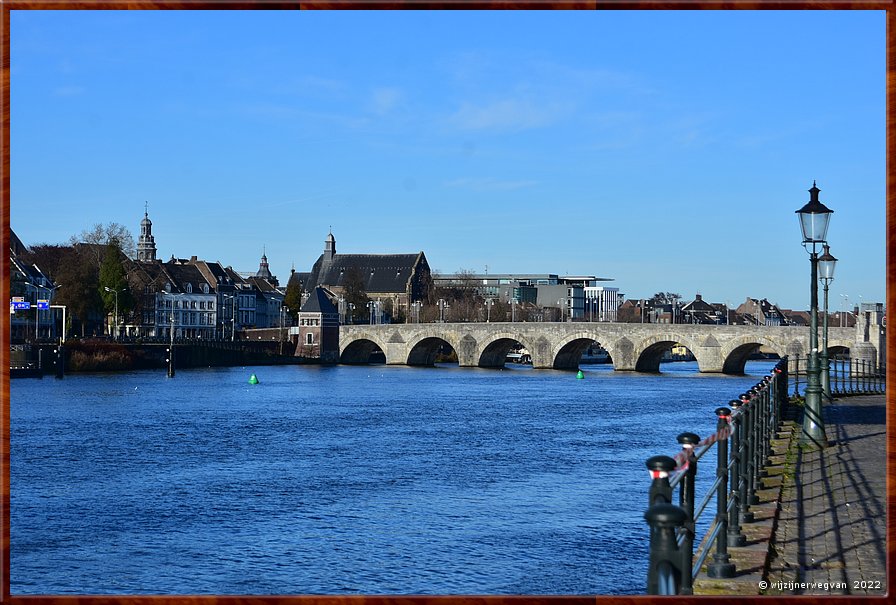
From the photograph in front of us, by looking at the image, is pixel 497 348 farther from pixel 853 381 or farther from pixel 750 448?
pixel 750 448

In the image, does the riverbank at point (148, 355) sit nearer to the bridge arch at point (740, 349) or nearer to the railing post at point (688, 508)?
the bridge arch at point (740, 349)

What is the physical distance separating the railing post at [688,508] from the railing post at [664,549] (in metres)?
0.20

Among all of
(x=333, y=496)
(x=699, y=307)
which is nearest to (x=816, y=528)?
(x=333, y=496)

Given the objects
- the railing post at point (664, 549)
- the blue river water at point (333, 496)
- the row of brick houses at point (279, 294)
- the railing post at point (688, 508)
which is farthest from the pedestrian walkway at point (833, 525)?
the row of brick houses at point (279, 294)

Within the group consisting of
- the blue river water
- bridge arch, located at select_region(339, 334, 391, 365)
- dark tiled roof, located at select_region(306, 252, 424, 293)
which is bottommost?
the blue river water

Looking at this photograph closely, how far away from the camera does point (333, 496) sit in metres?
21.5

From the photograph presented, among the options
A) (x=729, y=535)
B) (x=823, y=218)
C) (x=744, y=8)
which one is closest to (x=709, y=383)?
(x=823, y=218)

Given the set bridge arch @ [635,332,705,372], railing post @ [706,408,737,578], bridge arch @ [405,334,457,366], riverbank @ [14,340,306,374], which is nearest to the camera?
railing post @ [706,408,737,578]

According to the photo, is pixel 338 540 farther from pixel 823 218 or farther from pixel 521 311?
pixel 521 311

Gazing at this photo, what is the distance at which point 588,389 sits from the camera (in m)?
61.8

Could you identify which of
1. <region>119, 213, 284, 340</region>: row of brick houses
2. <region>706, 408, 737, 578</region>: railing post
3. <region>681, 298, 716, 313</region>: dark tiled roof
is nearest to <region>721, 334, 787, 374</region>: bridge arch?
<region>119, 213, 284, 340</region>: row of brick houses

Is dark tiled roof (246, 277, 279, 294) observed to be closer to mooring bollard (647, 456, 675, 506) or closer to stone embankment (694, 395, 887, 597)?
stone embankment (694, 395, 887, 597)

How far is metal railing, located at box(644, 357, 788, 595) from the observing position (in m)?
4.82

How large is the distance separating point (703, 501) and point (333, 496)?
1270 centimetres
